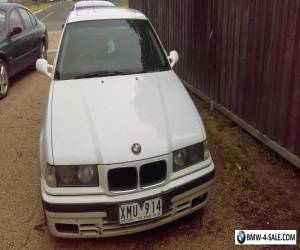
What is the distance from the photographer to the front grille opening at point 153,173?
3283 mm

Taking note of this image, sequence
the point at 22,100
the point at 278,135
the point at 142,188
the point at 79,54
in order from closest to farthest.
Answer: the point at 142,188, the point at 79,54, the point at 278,135, the point at 22,100

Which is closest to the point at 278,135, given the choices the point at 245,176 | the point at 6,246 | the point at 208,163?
the point at 245,176

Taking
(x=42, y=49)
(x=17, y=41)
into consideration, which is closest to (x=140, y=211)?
(x=17, y=41)

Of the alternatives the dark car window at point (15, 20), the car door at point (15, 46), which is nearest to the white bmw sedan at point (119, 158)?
the car door at point (15, 46)

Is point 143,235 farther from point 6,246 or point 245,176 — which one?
point 245,176

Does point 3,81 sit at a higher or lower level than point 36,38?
lower

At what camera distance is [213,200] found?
4246 mm

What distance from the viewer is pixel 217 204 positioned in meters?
4.19

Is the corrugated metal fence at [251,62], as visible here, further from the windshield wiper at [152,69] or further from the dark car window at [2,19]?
the dark car window at [2,19]

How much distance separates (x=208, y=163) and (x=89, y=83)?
151 cm

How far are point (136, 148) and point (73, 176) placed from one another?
555 mm

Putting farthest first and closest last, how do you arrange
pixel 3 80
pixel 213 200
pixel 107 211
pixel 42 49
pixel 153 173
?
pixel 42 49 → pixel 3 80 → pixel 213 200 → pixel 153 173 → pixel 107 211

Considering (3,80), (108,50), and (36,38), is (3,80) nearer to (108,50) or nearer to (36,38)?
(36,38)

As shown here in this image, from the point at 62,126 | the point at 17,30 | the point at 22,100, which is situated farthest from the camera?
the point at 17,30
